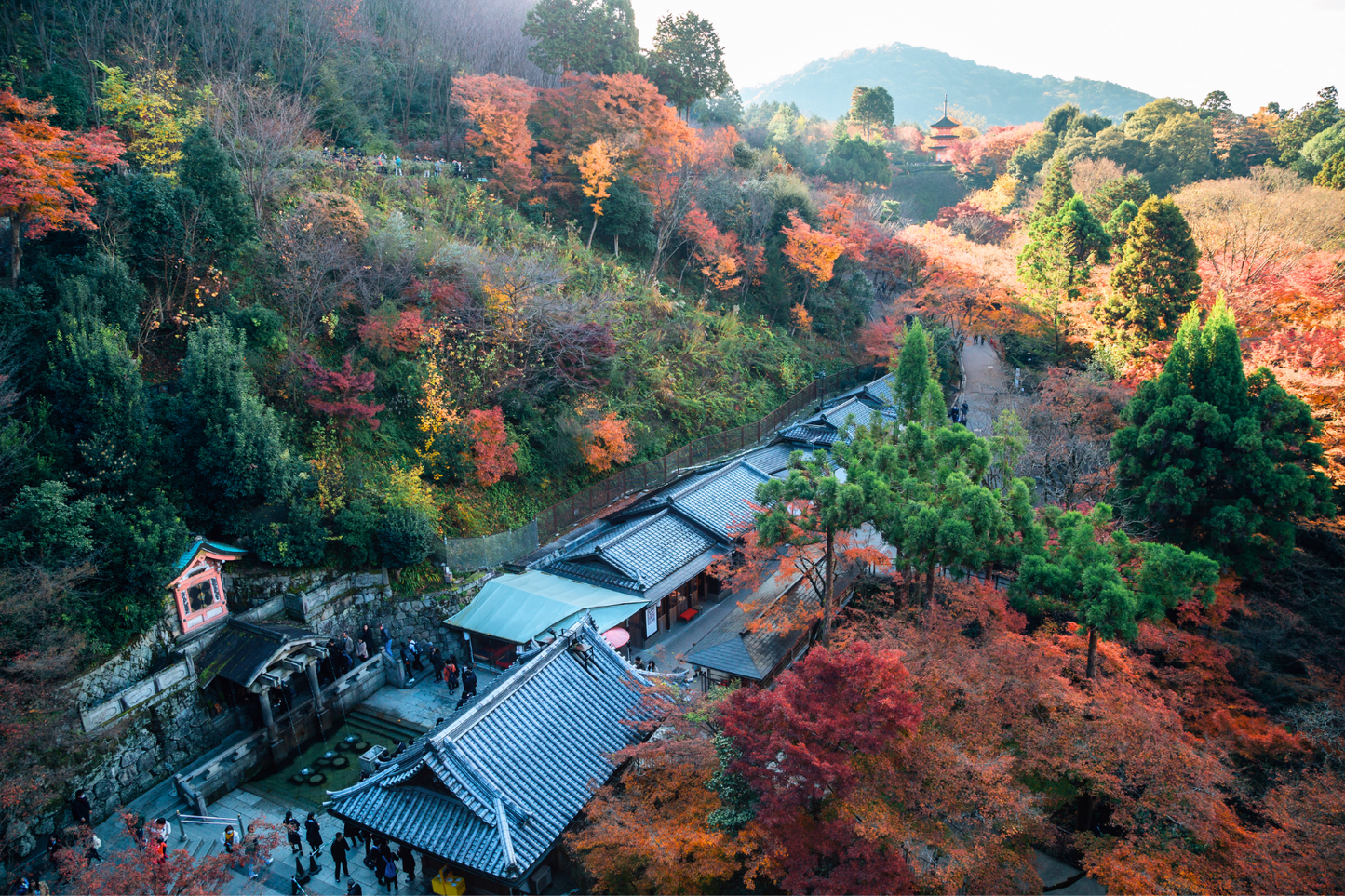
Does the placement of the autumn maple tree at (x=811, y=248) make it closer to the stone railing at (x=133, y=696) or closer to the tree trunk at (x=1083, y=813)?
the tree trunk at (x=1083, y=813)

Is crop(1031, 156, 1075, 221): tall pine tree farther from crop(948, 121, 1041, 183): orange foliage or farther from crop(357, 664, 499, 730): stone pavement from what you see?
crop(357, 664, 499, 730): stone pavement

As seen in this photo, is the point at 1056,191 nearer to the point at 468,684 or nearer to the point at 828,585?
the point at 828,585

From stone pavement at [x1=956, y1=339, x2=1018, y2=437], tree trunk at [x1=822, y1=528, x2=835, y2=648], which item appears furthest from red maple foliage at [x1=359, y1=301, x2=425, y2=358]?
stone pavement at [x1=956, y1=339, x2=1018, y2=437]

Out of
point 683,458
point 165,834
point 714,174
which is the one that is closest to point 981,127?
point 714,174

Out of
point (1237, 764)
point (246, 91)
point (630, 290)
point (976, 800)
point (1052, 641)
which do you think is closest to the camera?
point (976, 800)

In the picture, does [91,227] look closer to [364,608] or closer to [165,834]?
[364,608]

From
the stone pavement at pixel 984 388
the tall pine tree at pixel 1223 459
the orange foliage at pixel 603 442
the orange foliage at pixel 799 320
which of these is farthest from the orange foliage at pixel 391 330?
the orange foliage at pixel 799 320

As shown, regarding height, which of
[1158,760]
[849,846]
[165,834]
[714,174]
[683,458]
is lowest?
[165,834]
